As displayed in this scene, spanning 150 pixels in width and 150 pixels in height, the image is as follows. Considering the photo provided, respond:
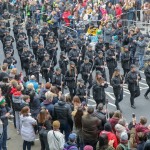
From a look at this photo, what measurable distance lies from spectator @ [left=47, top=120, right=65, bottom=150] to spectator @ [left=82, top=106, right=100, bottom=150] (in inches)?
31.7

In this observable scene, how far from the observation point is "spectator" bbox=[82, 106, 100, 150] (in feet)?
42.0

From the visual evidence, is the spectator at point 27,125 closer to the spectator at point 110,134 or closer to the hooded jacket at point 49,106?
the hooded jacket at point 49,106

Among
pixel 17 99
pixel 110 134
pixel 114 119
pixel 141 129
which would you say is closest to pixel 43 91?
pixel 17 99

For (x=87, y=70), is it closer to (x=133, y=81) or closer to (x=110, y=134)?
(x=133, y=81)

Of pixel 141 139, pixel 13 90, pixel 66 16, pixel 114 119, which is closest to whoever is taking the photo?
pixel 141 139

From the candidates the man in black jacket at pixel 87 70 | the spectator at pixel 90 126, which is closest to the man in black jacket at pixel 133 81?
the man in black jacket at pixel 87 70

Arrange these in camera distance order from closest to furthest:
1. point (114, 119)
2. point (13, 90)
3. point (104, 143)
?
point (104, 143), point (114, 119), point (13, 90)

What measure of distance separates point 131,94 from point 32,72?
4.34 meters

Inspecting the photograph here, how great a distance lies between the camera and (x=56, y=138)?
1235cm

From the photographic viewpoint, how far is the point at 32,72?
20672 millimetres

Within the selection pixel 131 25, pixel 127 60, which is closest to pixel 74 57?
pixel 127 60

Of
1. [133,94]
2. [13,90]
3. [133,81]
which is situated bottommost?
[133,94]

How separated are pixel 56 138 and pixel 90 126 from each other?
100 centimetres

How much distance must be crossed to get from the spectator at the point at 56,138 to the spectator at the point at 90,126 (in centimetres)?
81
